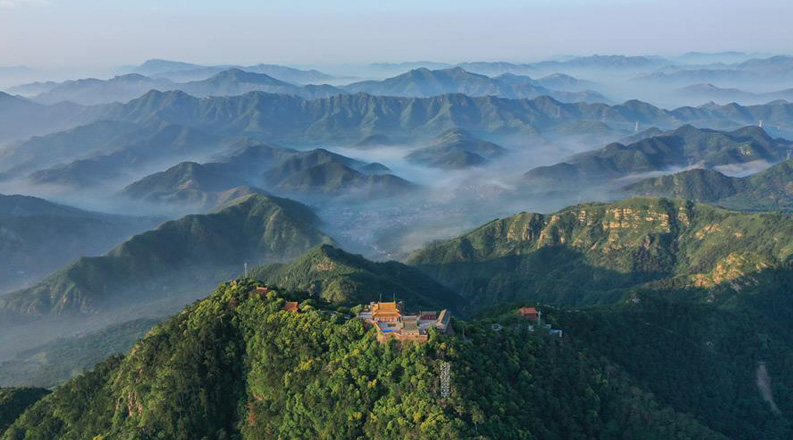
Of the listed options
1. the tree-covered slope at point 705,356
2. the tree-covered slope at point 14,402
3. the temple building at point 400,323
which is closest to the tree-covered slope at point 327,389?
the temple building at point 400,323

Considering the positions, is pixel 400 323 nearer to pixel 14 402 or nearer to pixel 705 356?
pixel 14 402

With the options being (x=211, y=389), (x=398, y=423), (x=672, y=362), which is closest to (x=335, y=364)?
(x=398, y=423)

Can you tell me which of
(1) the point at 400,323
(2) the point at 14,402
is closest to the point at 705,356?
(1) the point at 400,323

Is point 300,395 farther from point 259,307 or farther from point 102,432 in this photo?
point 102,432

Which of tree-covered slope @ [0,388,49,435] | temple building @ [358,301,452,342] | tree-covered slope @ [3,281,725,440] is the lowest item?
tree-covered slope @ [0,388,49,435]

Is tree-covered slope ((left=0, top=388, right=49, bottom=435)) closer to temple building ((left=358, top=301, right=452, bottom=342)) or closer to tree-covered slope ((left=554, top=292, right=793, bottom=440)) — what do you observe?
temple building ((left=358, top=301, right=452, bottom=342))

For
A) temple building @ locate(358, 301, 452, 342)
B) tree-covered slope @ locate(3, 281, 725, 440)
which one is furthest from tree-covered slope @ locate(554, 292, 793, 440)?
temple building @ locate(358, 301, 452, 342)

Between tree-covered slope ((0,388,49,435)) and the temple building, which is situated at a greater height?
the temple building
